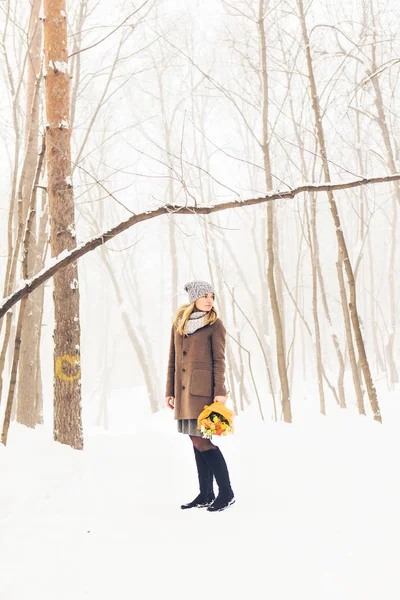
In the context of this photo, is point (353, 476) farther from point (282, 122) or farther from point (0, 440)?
point (282, 122)

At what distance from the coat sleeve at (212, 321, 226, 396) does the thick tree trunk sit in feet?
5.80

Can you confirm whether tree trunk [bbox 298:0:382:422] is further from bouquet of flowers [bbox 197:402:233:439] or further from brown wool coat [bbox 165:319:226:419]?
bouquet of flowers [bbox 197:402:233:439]

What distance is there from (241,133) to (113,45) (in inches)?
295

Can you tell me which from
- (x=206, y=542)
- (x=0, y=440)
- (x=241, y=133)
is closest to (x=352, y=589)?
(x=206, y=542)

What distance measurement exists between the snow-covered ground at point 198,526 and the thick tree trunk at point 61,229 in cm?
36

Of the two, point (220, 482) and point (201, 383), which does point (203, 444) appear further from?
point (201, 383)

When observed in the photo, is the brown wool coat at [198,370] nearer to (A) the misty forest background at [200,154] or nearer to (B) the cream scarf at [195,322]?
(B) the cream scarf at [195,322]

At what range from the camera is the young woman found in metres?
3.25

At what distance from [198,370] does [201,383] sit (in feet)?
0.30

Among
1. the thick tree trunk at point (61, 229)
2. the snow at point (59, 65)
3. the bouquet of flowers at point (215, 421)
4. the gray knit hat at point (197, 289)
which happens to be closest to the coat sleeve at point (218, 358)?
the bouquet of flowers at point (215, 421)

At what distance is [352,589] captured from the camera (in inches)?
77.9

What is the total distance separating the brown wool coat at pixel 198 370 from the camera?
3289mm

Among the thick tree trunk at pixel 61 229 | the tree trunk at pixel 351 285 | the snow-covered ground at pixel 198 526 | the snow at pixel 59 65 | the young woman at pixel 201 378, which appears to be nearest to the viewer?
the snow-covered ground at pixel 198 526

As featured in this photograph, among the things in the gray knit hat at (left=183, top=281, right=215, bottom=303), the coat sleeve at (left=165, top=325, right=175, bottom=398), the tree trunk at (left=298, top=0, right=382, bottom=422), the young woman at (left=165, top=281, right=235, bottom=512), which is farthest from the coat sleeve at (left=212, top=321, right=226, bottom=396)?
the tree trunk at (left=298, top=0, right=382, bottom=422)
